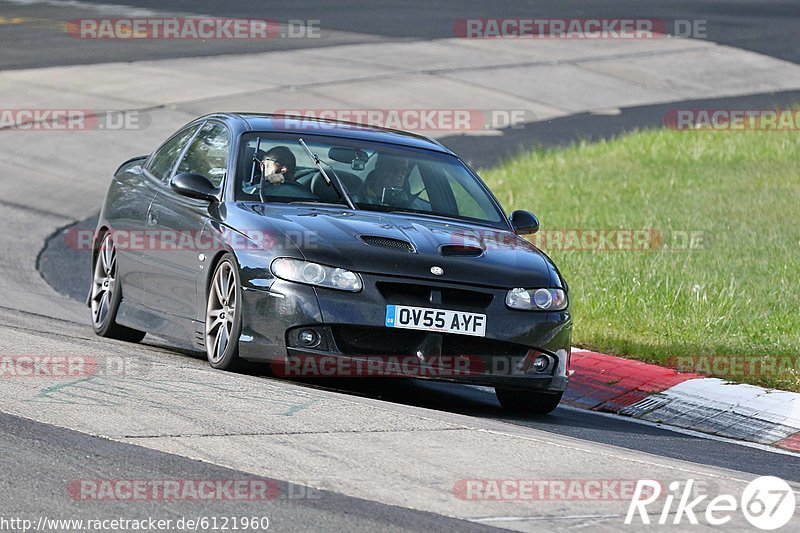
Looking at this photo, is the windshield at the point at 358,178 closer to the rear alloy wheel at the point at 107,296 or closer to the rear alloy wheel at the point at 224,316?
the rear alloy wheel at the point at 224,316

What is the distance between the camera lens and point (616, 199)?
1709 centimetres

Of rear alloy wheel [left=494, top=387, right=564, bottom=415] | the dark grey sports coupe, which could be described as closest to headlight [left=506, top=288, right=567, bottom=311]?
the dark grey sports coupe

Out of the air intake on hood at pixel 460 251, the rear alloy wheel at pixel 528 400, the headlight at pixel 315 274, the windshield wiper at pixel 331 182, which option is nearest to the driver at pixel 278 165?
the windshield wiper at pixel 331 182

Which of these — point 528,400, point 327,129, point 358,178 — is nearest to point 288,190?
point 358,178

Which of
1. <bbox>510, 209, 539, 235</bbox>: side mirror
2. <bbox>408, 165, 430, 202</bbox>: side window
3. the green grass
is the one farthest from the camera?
the green grass

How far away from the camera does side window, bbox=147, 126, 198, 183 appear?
9984 millimetres

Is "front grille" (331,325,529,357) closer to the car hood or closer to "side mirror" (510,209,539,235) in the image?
the car hood

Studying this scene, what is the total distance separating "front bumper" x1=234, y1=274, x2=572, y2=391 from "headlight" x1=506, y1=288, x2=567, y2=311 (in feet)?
0.18

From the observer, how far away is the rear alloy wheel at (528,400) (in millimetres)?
8672

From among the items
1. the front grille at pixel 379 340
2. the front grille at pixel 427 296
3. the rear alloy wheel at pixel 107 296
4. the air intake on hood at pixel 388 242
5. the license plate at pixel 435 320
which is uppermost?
the air intake on hood at pixel 388 242

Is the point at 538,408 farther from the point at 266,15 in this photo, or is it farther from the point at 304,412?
the point at 266,15

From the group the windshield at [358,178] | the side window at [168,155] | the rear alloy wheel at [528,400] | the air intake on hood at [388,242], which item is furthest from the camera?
the side window at [168,155]

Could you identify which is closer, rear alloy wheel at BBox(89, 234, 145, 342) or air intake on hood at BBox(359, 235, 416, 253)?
air intake on hood at BBox(359, 235, 416, 253)

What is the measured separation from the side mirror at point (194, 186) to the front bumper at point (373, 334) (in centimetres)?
99
